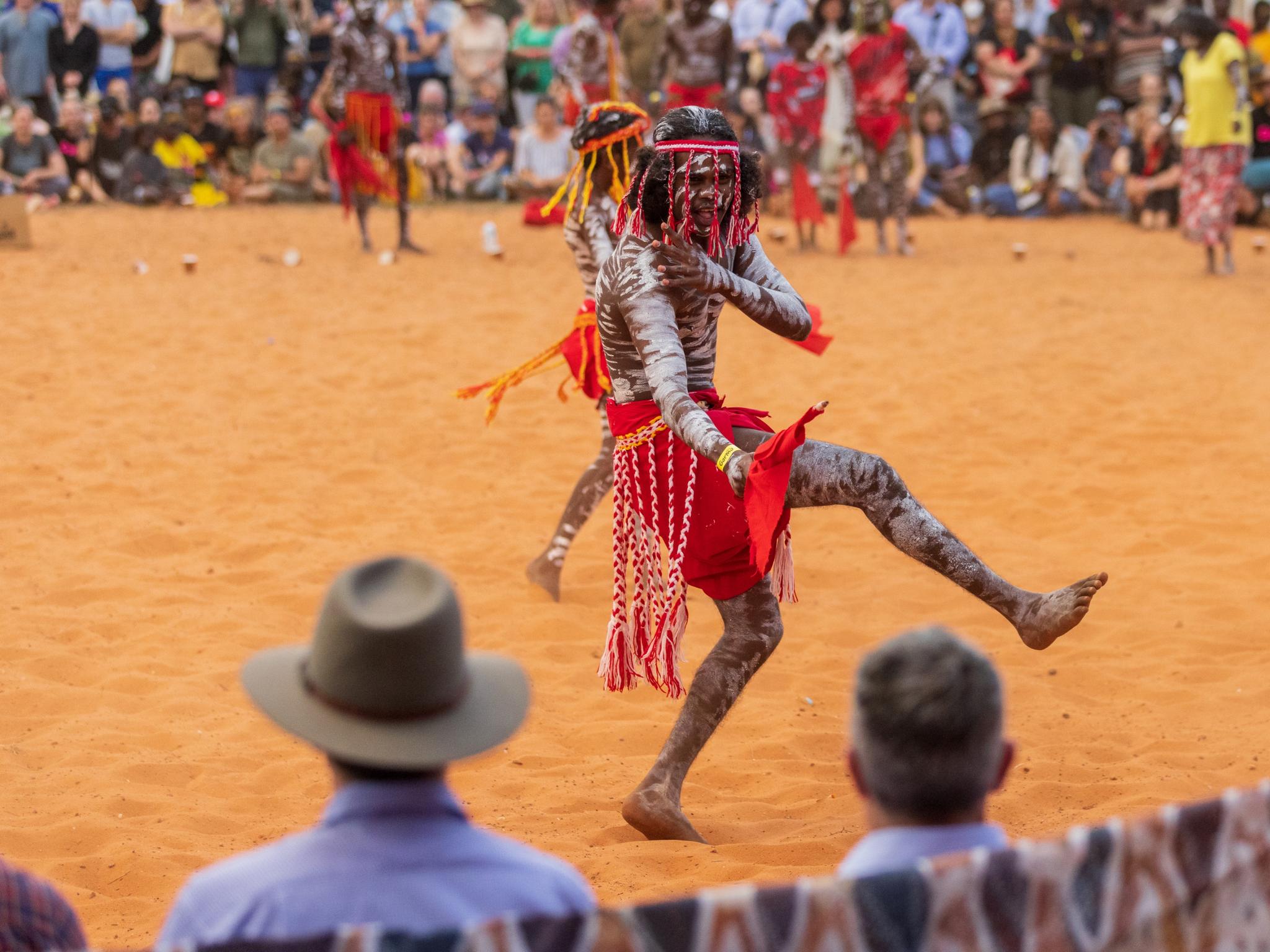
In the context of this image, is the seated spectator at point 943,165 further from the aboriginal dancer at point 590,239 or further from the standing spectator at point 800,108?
the aboriginal dancer at point 590,239

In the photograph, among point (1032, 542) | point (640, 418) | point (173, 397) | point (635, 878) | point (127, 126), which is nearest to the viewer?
point (635, 878)

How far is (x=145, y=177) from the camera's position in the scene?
1616 centimetres

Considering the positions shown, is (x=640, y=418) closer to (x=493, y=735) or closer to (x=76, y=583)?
(x=493, y=735)

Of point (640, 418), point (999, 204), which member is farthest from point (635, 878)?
point (999, 204)

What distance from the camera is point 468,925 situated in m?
1.86

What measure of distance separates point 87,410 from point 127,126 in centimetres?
902

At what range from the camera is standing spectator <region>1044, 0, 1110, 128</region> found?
54.4 feet

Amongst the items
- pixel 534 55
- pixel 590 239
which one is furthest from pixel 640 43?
pixel 590 239

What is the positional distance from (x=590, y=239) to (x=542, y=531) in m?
1.53

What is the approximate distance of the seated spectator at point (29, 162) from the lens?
609 inches

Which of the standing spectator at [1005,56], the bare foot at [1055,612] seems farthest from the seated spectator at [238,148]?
the bare foot at [1055,612]

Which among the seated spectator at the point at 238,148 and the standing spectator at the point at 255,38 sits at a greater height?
the standing spectator at the point at 255,38

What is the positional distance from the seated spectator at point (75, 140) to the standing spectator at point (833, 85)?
299 inches

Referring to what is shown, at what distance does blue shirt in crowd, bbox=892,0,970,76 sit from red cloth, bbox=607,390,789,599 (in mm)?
12918
